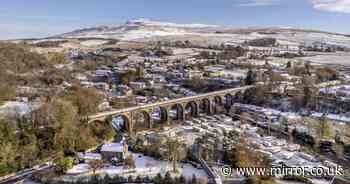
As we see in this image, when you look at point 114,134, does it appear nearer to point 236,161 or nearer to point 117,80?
point 236,161

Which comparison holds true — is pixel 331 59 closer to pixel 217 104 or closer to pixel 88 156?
pixel 217 104

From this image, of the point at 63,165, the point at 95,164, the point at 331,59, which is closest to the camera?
the point at 63,165

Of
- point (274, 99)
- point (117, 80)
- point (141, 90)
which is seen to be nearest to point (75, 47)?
point (117, 80)

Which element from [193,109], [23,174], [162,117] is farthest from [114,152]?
[193,109]

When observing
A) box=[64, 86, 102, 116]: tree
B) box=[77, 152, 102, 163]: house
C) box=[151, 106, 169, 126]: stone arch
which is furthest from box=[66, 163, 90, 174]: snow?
box=[151, 106, 169, 126]: stone arch

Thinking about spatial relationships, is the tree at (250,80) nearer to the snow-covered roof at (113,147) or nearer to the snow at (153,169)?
the snow at (153,169)

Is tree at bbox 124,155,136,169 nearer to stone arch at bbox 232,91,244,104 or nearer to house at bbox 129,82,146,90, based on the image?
stone arch at bbox 232,91,244,104
